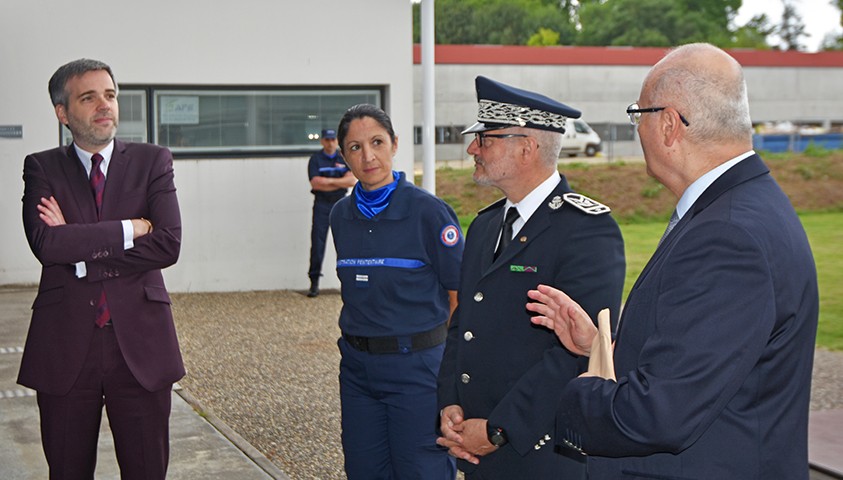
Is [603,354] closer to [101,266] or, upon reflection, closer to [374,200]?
[374,200]

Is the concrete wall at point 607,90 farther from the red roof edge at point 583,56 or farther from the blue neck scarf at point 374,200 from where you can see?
the blue neck scarf at point 374,200

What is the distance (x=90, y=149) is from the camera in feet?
13.3

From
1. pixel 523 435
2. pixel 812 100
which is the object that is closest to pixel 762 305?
pixel 523 435

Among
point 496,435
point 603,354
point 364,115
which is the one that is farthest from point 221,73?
point 603,354

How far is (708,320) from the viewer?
6.95 ft

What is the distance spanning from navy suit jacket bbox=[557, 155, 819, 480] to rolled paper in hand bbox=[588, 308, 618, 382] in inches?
1.2

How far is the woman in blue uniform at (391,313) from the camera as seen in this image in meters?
4.08

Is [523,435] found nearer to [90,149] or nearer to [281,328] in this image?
[90,149]

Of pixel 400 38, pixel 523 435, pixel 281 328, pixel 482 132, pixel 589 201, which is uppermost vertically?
pixel 400 38

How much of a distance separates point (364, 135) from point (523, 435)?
1672 mm

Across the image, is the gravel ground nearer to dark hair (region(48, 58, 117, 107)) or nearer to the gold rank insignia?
dark hair (region(48, 58, 117, 107))

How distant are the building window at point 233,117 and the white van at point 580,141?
28016 millimetres

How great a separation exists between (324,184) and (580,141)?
98.2ft

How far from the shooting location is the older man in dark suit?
6.95 ft
